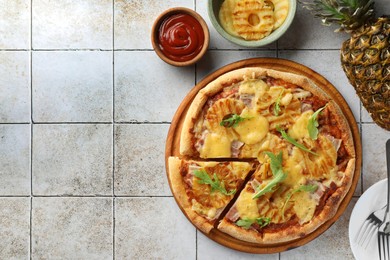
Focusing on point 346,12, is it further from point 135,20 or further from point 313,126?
point 135,20

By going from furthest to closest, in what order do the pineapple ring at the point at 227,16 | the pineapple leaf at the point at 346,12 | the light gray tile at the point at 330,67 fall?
the light gray tile at the point at 330,67 < the pineapple ring at the point at 227,16 < the pineapple leaf at the point at 346,12

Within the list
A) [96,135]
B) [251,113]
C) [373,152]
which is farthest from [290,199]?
[96,135]

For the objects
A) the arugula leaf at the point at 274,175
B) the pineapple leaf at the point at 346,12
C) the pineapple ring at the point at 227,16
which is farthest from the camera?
the pineapple ring at the point at 227,16

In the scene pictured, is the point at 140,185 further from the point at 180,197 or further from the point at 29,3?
the point at 29,3

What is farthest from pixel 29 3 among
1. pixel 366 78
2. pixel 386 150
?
pixel 386 150

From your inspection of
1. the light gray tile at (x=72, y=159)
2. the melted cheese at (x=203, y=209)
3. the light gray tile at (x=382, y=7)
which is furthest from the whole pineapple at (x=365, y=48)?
the light gray tile at (x=72, y=159)

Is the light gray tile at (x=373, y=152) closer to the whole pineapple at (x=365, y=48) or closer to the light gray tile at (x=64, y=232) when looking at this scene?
the whole pineapple at (x=365, y=48)
